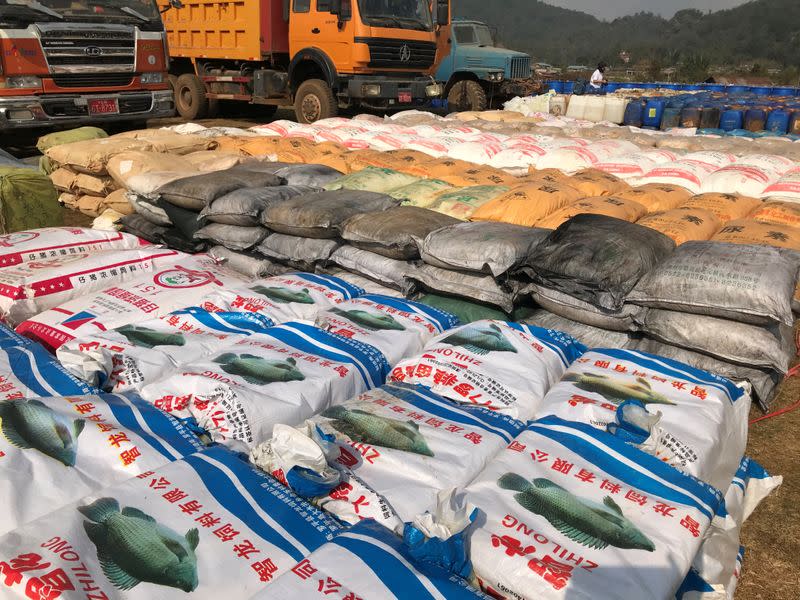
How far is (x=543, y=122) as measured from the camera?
9219 mm

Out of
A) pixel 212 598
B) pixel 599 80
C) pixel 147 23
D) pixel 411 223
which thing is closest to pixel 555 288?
→ pixel 411 223

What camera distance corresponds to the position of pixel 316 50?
33.6 ft

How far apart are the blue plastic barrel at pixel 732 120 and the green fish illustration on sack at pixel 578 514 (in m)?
10.3

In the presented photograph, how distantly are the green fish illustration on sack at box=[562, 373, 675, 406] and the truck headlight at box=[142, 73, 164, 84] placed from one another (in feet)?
26.6

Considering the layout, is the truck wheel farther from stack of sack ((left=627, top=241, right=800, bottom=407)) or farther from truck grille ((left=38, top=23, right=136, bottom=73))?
stack of sack ((left=627, top=241, right=800, bottom=407))

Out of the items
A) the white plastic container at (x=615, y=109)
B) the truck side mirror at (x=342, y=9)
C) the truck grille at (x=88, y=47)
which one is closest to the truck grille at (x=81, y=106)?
the truck grille at (x=88, y=47)

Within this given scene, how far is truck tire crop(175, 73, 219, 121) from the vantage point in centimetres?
1238

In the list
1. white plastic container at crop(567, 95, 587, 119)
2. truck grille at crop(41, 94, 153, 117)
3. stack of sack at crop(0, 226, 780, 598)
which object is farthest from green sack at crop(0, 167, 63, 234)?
white plastic container at crop(567, 95, 587, 119)

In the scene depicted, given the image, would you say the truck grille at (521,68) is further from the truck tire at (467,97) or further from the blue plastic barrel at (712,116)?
the blue plastic barrel at (712,116)

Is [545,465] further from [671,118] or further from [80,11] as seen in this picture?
[671,118]

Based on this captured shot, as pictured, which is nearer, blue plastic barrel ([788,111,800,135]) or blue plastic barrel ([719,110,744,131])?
blue plastic barrel ([788,111,800,135])

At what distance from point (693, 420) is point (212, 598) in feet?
5.05

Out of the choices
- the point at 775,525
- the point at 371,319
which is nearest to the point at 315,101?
the point at 371,319

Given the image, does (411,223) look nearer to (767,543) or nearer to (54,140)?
(767,543)
